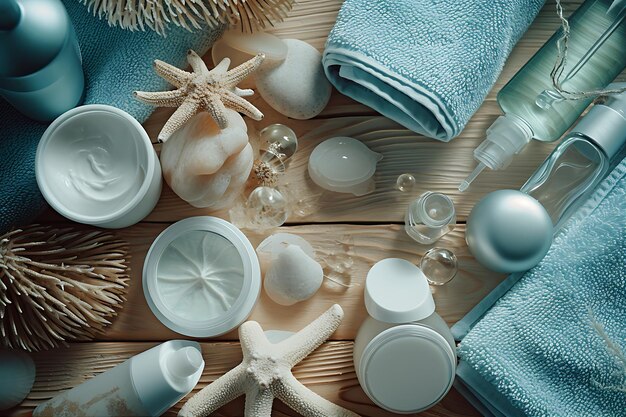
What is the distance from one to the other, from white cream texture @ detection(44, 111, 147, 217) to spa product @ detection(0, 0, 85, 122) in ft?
0.14

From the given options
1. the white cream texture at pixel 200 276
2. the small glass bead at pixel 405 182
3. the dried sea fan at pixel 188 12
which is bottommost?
the white cream texture at pixel 200 276

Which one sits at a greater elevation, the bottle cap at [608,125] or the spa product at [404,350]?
the bottle cap at [608,125]

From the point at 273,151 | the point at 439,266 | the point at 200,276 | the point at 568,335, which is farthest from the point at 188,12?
the point at 568,335

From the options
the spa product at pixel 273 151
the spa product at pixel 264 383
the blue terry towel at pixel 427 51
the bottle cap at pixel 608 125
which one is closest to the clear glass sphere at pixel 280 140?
the spa product at pixel 273 151

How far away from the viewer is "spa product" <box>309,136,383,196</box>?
83 centimetres

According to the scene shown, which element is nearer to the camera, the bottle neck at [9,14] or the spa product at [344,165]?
the bottle neck at [9,14]

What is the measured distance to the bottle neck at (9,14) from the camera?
2.08ft

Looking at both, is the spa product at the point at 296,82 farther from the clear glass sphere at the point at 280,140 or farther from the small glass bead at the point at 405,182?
the small glass bead at the point at 405,182

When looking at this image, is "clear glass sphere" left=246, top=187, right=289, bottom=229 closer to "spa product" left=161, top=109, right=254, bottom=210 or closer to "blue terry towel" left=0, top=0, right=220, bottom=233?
"spa product" left=161, top=109, right=254, bottom=210

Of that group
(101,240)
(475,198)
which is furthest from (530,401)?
(101,240)

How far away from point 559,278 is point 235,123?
42cm

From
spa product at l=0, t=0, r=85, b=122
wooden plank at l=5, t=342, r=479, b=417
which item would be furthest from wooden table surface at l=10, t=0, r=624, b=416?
spa product at l=0, t=0, r=85, b=122

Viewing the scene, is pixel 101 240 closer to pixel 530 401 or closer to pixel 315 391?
pixel 315 391

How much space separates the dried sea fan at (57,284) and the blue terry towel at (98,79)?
4 centimetres
